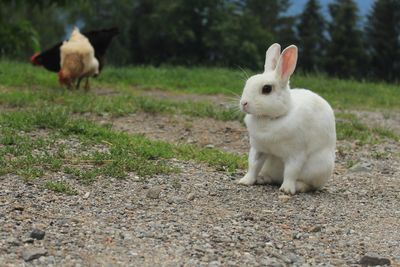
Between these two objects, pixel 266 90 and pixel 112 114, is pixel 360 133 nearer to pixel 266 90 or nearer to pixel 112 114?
pixel 112 114

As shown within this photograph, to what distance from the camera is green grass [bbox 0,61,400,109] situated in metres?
14.1

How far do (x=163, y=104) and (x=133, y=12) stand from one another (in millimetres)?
30667

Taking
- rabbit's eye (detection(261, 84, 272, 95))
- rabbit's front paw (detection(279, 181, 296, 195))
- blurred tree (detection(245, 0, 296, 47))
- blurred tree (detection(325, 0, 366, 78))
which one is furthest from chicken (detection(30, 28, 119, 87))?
blurred tree (detection(245, 0, 296, 47))

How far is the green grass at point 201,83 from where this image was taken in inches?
556

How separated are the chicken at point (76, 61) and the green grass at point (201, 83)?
54 cm

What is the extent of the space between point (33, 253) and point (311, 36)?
37445 millimetres

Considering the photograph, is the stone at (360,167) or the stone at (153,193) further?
the stone at (360,167)

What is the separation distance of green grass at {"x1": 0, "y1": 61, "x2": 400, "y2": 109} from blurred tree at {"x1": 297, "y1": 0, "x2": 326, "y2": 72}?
19.0m

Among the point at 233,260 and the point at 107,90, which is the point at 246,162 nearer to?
the point at 233,260

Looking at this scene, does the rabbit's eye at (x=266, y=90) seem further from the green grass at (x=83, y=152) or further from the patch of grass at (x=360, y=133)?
the patch of grass at (x=360, y=133)

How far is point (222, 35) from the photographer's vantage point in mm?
36438

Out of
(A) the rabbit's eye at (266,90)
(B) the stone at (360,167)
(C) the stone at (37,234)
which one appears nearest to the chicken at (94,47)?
(B) the stone at (360,167)

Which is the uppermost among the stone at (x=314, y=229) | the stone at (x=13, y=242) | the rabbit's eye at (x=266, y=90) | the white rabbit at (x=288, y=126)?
the rabbit's eye at (x=266, y=90)

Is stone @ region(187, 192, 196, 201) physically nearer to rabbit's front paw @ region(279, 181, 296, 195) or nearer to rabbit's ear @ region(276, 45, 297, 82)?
rabbit's front paw @ region(279, 181, 296, 195)
